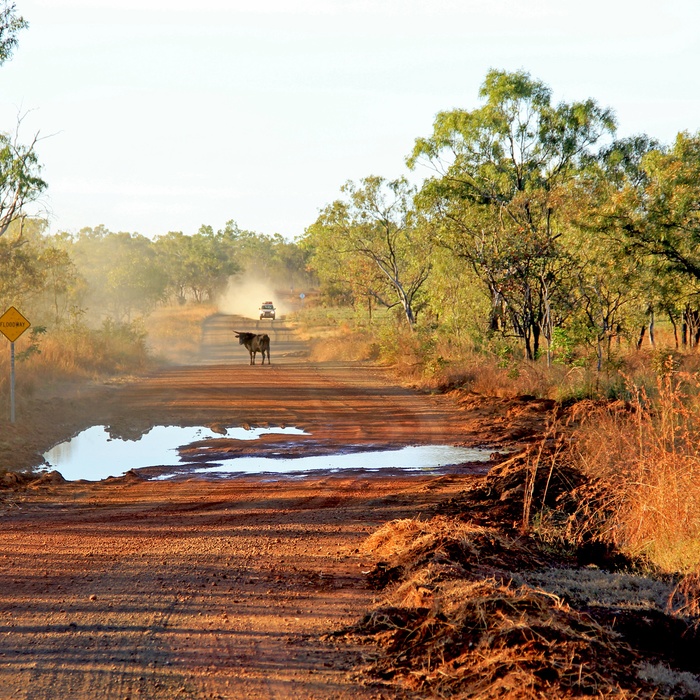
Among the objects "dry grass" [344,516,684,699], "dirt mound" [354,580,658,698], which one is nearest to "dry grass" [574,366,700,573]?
"dry grass" [344,516,684,699]

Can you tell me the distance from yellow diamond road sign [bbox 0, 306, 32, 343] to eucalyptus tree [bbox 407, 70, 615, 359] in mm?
13060

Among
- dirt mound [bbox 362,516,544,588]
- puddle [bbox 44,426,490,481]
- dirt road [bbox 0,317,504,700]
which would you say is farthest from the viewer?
puddle [bbox 44,426,490,481]

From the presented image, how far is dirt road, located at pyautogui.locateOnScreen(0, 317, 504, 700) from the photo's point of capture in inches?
191

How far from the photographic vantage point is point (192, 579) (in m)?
6.78

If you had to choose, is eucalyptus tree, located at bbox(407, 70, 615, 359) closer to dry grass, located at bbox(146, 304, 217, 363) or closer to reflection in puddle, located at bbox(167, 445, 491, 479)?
reflection in puddle, located at bbox(167, 445, 491, 479)

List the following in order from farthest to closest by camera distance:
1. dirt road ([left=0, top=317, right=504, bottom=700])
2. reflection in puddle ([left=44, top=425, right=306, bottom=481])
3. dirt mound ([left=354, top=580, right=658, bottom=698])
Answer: reflection in puddle ([left=44, top=425, right=306, bottom=481]) → dirt road ([left=0, top=317, right=504, bottom=700]) → dirt mound ([left=354, top=580, right=658, bottom=698])

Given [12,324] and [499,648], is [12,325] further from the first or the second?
[499,648]

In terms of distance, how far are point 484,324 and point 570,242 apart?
9.37 m

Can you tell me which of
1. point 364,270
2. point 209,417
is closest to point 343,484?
point 209,417

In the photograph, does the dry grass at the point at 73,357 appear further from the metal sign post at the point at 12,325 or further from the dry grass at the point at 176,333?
the dry grass at the point at 176,333

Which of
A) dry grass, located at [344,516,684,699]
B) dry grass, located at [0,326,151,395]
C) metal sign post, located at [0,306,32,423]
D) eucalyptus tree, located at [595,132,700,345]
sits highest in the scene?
eucalyptus tree, located at [595,132,700,345]

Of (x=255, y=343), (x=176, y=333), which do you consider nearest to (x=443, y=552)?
(x=255, y=343)

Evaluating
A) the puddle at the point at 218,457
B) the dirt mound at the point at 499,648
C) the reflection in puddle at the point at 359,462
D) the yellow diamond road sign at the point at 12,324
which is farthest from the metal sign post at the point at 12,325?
the dirt mound at the point at 499,648

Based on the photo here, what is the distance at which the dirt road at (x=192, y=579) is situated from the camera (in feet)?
16.0
